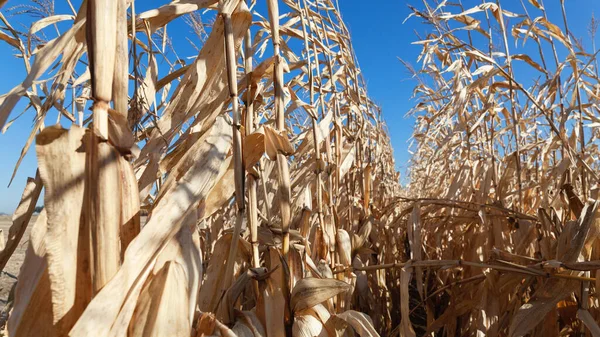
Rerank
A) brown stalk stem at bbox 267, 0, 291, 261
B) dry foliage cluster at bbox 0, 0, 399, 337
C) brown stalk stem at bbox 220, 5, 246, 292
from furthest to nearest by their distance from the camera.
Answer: brown stalk stem at bbox 267, 0, 291, 261 < brown stalk stem at bbox 220, 5, 246, 292 < dry foliage cluster at bbox 0, 0, 399, 337

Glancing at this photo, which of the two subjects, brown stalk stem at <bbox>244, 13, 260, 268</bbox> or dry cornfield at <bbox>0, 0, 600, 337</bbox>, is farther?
brown stalk stem at <bbox>244, 13, 260, 268</bbox>

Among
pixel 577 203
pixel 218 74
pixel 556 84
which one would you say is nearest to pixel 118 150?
pixel 218 74

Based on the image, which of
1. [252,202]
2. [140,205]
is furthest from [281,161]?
[140,205]

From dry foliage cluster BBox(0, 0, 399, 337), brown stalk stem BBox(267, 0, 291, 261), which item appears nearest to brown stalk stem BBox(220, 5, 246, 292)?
dry foliage cluster BBox(0, 0, 399, 337)

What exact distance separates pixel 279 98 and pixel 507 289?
0.68 metres

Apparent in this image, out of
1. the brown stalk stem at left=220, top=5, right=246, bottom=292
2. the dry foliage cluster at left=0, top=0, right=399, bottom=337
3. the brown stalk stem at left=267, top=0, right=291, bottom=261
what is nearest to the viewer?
the dry foliage cluster at left=0, top=0, right=399, bottom=337

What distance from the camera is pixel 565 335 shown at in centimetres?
111

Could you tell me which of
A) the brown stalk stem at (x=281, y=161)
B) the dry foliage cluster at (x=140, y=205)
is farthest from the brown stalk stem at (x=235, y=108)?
the brown stalk stem at (x=281, y=161)

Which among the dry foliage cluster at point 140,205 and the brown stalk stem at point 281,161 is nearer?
the dry foliage cluster at point 140,205

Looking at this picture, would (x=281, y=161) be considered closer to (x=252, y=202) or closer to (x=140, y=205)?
(x=252, y=202)

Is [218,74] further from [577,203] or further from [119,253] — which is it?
[577,203]

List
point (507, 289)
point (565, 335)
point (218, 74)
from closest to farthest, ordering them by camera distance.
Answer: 1. point (218, 74)
2. point (507, 289)
3. point (565, 335)

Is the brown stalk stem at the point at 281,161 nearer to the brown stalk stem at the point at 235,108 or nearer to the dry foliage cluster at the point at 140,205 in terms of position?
the dry foliage cluster at the point at 140,205

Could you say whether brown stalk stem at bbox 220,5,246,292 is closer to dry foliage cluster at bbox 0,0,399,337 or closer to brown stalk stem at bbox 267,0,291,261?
dry foliage cluster at bbox 0,0,399,337
